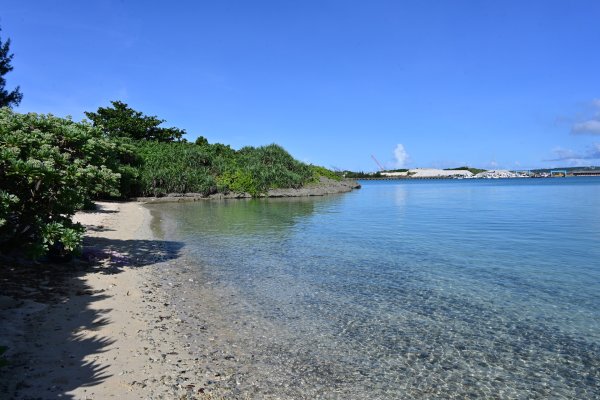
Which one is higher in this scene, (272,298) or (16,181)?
(16,181)

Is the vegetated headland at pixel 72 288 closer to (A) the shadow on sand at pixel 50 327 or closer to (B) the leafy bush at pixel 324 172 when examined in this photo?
(A) the shadow on sand at pixel 50 327

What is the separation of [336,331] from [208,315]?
287 centimetres

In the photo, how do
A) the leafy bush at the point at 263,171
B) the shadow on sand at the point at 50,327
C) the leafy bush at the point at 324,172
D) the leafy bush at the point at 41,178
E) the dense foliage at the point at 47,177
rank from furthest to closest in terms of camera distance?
the leafy bush at the point at 324,172, the leafy bush at the point at 263,171, the dense foliage at the point at 47,177, the leafy bush at the point at 41,178, the shadow on sand at the point at 50,327

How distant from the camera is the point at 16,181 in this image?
9.36 meters

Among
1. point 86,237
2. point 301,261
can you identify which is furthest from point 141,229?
point 301,261

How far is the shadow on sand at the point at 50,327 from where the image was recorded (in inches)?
219

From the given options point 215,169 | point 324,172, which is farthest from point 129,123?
point 324,172

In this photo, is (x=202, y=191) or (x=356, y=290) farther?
(x=202, y=191)

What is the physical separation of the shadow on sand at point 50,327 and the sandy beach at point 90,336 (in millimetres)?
12

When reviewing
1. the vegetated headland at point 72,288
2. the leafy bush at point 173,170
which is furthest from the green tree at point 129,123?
the vegetated headland at point 72,288

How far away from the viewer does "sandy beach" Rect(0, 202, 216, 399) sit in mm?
5613

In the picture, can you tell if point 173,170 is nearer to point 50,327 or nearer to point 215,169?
point 215,169

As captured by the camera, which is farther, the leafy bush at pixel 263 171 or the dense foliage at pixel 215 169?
the leafy bush at pixel 263 171

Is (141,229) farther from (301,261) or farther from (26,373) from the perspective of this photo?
(26,373)
